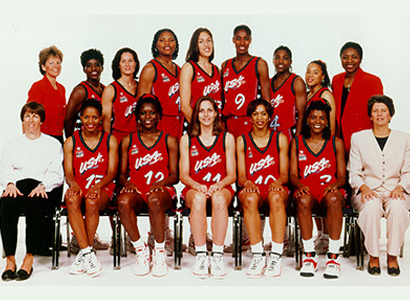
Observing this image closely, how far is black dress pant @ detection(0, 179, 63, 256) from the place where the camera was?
454 centimetres

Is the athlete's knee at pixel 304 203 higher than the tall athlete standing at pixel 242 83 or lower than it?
lower

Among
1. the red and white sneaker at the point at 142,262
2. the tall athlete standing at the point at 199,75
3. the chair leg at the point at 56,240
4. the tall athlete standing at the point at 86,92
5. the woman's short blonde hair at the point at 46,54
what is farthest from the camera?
the woman's short blonde hair at the point at 46,54

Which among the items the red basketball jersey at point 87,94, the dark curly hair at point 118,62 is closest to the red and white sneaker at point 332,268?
the red basketball jersey at point 87,94

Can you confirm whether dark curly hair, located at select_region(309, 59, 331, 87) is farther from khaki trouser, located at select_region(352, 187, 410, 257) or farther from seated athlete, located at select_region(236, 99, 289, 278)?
khaki trouser, located at select_region(352, 187, 410, 257)

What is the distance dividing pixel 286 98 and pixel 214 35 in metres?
1.12

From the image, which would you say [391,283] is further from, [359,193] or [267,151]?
[267,151]

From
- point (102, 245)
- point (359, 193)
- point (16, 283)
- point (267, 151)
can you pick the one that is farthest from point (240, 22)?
point (16, 283)

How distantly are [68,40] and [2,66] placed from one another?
75 centimetres

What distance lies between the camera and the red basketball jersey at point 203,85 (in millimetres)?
5305

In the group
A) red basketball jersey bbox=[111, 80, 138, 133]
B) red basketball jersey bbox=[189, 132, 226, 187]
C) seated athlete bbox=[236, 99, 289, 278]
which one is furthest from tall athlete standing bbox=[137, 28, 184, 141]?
seated athlete bbox=[236, 99, 289, 278]

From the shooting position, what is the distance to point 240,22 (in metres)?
5.91

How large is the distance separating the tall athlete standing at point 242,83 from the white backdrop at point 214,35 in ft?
1.56

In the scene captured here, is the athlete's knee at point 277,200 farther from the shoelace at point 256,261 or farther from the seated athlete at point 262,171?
the shoelace at point 256,261

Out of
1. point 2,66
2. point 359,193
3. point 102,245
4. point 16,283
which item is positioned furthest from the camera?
point 2,66
